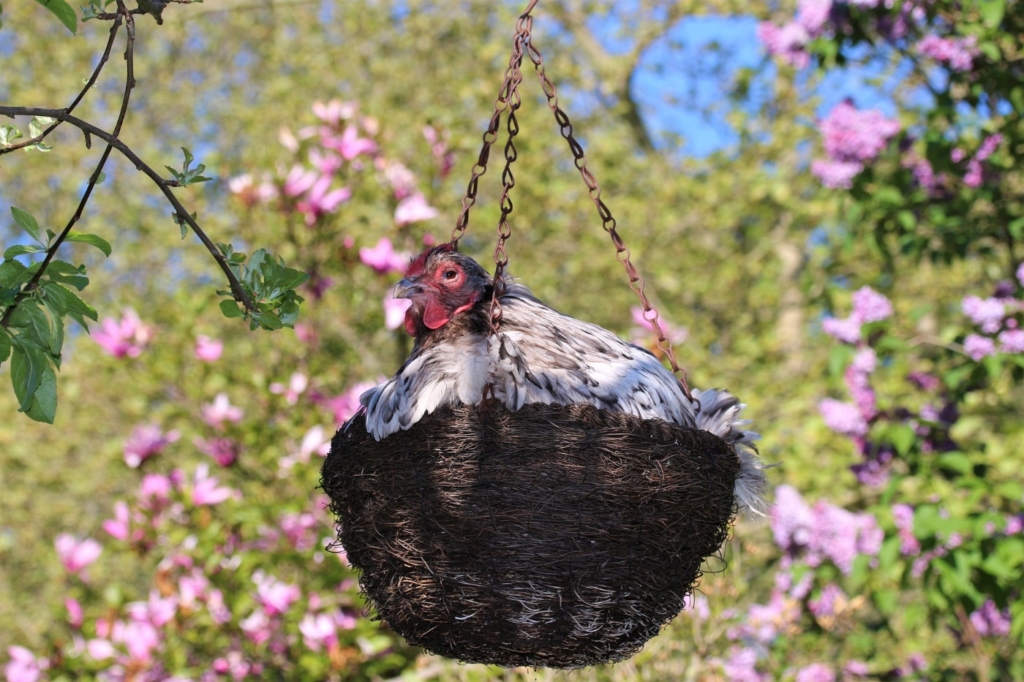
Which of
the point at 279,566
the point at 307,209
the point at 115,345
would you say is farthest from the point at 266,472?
the point at 307,209

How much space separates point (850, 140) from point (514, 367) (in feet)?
9.58

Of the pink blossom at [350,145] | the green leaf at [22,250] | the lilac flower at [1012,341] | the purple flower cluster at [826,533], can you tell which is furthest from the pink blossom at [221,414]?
the lilac flower at [1012,341]

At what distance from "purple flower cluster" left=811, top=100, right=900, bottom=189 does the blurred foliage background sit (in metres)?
0.07

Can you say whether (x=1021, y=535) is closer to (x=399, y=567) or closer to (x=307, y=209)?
(x=399, y=567)

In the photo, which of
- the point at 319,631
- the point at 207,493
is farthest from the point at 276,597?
the point at 207,493

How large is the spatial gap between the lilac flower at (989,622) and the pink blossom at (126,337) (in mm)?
4303

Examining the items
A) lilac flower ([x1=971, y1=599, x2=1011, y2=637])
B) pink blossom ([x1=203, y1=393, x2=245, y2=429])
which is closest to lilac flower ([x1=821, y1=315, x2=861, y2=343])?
lilac flower ([x1=971, y1=599, x2=1011, y2=637])

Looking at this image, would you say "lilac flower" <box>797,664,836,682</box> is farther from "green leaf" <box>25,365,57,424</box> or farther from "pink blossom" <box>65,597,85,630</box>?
"green leaf" <box>25,365,57,424</box>

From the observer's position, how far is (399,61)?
32.0ft

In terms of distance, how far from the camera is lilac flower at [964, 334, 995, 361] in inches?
160

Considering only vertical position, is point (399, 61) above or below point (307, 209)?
above

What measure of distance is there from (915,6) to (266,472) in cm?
372

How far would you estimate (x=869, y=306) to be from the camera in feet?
14.3

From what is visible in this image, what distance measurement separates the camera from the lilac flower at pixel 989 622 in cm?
534
